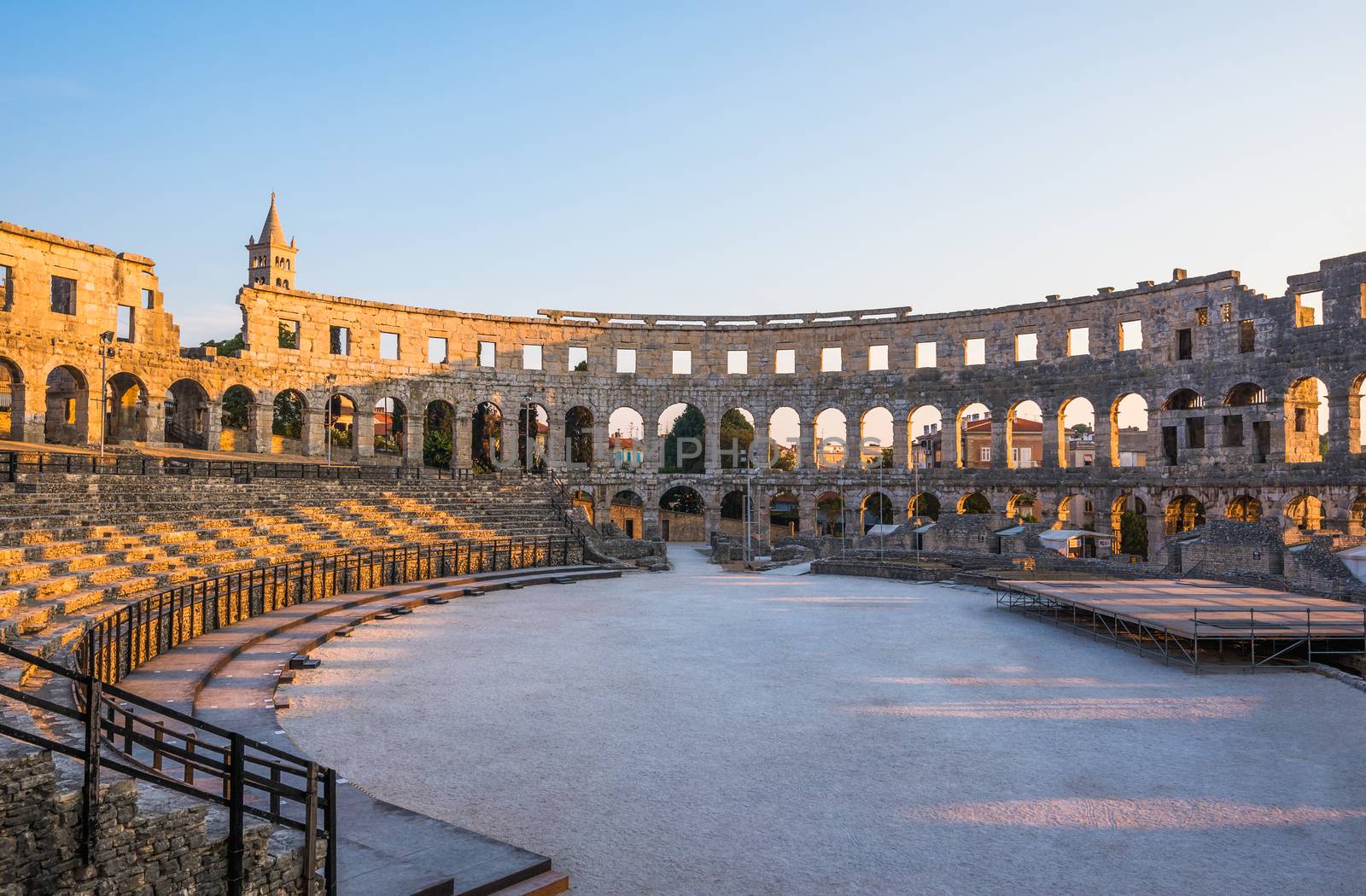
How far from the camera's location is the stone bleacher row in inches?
436

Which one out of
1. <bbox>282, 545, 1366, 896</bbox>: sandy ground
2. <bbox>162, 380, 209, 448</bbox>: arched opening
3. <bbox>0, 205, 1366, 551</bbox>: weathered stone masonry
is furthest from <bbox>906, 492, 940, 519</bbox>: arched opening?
<bbox>162, 380, 209, 448</bbox>: arched opening

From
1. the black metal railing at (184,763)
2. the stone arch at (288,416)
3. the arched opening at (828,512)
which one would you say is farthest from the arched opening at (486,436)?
the black metal railing at (184,763)

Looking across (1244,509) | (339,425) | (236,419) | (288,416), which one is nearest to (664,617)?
(1244,509)

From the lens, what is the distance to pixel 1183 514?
117ft

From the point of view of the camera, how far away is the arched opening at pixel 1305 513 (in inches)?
1137

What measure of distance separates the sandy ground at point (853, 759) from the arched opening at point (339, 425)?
2379 centimetres

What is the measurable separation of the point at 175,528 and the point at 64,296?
61.8 feet

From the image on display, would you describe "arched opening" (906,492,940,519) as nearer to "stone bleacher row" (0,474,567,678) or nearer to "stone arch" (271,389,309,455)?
"stone bleacher row" (0,474,567,678)

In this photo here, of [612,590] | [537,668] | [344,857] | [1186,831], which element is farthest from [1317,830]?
[612,590]

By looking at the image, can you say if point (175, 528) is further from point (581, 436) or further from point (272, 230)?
point (272, 230)

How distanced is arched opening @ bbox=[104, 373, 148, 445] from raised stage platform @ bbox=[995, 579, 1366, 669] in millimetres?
30594

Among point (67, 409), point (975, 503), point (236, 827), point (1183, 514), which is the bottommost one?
point (1183, 514)

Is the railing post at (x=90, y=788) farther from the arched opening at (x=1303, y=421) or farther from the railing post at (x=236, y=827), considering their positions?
the arched opening at (x=1303, y=421)

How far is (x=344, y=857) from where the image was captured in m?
6.31
